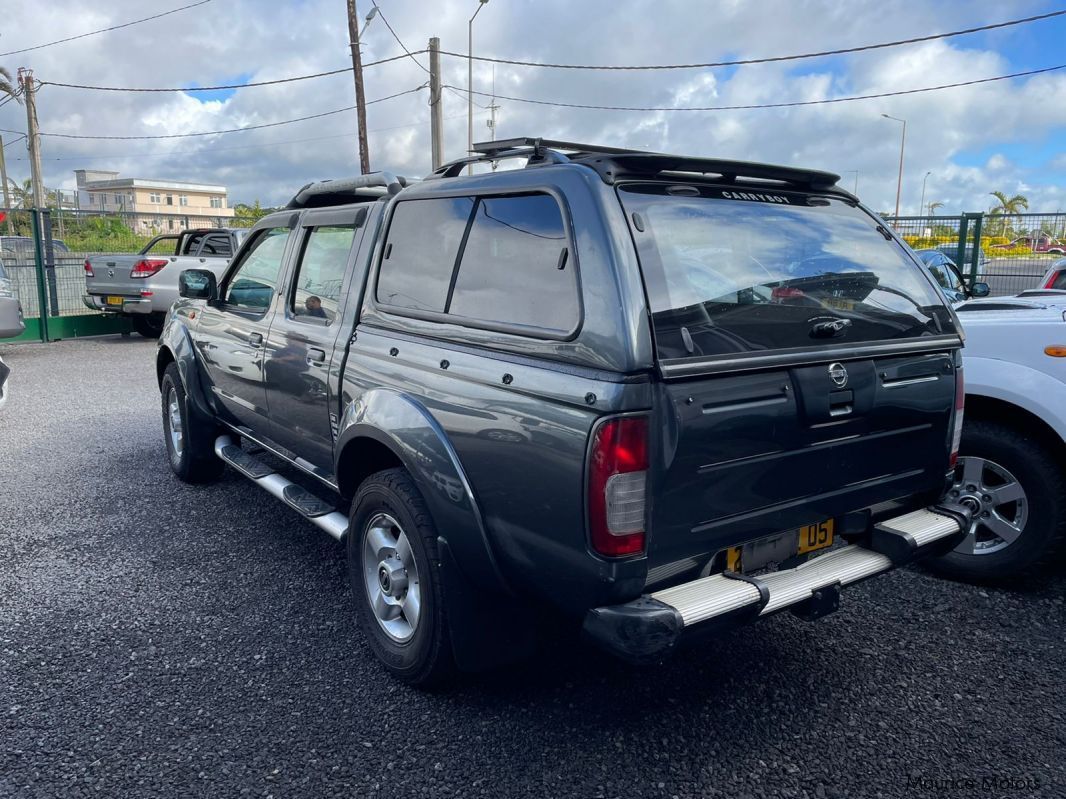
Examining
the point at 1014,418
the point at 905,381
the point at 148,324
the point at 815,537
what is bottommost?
the point at 148,324

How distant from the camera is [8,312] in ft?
32.9

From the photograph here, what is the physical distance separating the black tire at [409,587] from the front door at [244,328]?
1.44 m

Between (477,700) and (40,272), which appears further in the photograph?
(40,272)

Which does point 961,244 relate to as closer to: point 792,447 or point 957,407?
point 957,407

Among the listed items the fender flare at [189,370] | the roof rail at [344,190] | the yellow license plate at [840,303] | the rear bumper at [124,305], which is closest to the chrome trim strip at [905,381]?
the yellow license plate at [840,303]

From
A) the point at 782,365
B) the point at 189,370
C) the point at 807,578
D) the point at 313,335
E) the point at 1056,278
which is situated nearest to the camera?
the point at 782,365

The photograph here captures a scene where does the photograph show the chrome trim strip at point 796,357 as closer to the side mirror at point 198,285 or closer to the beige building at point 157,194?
the side mirror at point 198,285

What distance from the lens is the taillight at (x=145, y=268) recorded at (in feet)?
44.5

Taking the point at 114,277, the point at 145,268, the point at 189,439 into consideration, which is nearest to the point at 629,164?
the point at 189,439

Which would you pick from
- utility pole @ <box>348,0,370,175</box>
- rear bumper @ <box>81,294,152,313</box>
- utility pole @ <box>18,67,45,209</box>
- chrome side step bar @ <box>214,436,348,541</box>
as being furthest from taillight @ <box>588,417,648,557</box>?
utility pole @ <box>18,67,45,209</box>

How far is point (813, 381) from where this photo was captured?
2.83 metres

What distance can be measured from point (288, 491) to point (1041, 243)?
15.1 meters

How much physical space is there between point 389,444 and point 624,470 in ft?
3.58

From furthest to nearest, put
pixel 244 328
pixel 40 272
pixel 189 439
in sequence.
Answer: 1. pixel 40 272
2. pixel 189 439
3. pixel 244 328
